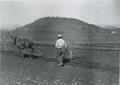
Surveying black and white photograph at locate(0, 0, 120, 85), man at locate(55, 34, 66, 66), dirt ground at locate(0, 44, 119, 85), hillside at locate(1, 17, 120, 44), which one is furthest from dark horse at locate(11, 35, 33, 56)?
man at locate(55, 34, 66, 66)

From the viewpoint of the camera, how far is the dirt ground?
757cm

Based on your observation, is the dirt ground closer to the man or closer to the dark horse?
the man

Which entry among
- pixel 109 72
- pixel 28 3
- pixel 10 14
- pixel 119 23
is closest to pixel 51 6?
pixel 28 3

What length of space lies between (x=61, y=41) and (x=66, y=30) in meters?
1.05

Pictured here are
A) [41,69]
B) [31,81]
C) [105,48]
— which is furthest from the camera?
[105,48]

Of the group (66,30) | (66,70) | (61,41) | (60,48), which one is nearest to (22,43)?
(66,30)

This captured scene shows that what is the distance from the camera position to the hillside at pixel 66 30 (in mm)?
9656

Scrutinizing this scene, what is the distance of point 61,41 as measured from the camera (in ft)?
29.3

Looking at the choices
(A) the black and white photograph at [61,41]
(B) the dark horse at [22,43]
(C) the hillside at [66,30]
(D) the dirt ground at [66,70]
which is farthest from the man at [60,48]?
(B) the dark horse at [22,43]

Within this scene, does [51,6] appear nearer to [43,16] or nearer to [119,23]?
[43,16]

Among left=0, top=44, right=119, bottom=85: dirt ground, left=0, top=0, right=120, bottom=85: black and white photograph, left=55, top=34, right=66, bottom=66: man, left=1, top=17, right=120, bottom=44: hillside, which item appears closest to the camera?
left=0, top=44, right=119, bottom=85: dirt ground

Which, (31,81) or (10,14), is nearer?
(31,81)

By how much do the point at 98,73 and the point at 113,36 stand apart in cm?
224

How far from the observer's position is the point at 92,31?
963 cm
